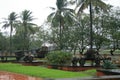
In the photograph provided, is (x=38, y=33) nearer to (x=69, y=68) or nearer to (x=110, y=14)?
(x=110, y=14)

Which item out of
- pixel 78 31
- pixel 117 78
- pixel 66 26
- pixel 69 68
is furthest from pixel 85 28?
pixel 117 78

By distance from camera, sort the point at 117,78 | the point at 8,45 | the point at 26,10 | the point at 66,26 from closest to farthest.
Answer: the point at 117,78, the point at 66,26, the point at 26,10, the point at 8,45

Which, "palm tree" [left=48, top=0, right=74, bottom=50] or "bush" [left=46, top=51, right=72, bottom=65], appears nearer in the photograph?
"bush" [left=46, top=51, right=72, bottom=65]

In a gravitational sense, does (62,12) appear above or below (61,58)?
above

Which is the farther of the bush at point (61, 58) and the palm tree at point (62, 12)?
the palm tree at point (62, 12)

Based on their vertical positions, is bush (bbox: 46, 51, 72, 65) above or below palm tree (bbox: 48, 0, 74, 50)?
below

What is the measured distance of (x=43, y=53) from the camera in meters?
32.8

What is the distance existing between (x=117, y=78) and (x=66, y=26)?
128 ft

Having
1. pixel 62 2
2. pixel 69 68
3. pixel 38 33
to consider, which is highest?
pixel 62 2

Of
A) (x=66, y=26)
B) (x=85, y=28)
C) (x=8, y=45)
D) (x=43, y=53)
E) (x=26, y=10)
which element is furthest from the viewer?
(x=8, y=45)

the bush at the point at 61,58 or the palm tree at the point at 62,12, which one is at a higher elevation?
the palm tree at the point at 62,12

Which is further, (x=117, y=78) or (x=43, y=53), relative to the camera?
(x=43, y=53)

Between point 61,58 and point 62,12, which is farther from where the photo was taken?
point 62,12

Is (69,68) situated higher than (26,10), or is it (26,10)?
(26,10)
